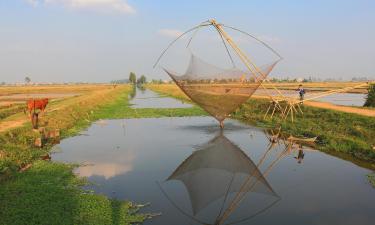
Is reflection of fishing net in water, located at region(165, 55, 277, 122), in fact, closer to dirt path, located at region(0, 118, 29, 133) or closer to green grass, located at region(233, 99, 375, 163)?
green grass, located at region(233, 99, 375, 163)

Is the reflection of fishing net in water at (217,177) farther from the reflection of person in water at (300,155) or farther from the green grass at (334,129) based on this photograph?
the green grass at (334,129)

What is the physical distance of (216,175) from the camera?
1191 centimetres

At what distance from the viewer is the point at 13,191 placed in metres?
9.45

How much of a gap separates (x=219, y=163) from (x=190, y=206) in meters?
4.66

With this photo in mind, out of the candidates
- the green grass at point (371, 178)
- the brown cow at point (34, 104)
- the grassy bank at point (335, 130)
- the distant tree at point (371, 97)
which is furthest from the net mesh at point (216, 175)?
the distant tree at point (371, 97)

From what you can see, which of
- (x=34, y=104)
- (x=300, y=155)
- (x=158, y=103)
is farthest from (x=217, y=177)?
(x=158, y=103)

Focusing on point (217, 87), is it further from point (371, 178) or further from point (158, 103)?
point (158, 103)

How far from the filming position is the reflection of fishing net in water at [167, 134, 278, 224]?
963 cm

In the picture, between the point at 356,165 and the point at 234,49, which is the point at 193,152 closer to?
the point at 234,49

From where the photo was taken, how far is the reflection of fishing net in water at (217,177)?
9633 millimetres

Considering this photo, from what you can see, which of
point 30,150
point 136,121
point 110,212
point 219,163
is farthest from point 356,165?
point 136,121

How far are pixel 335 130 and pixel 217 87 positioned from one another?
22.7 ft

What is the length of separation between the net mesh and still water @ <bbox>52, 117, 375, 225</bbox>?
31mm

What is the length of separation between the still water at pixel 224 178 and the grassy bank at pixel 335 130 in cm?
107
